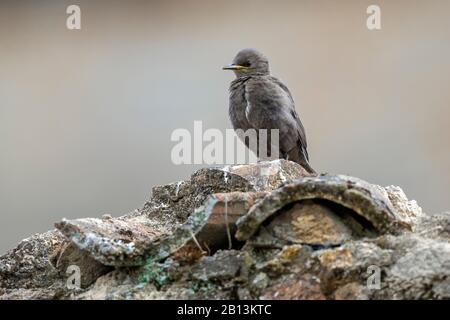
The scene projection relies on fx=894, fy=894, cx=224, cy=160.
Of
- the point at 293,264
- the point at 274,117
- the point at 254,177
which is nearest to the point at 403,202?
the point at 254,177

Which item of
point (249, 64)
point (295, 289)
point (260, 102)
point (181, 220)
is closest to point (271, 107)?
point (260, 102)

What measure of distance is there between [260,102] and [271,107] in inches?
5.2

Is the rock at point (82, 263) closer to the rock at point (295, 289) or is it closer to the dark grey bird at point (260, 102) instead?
the rock at point (295, 289)

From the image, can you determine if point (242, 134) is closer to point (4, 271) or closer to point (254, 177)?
point (254, 177)

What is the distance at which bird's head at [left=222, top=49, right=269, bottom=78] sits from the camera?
8.80 m

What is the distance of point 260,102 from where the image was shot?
8.47 m

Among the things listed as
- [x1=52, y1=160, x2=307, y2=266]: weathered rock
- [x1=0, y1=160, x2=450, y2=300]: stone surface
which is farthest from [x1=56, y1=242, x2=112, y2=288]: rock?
[x1=52, y1=160, x2=307, y2=266]: weathered rock

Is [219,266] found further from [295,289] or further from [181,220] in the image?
[181,220]

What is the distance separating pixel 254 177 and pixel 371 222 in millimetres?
1175

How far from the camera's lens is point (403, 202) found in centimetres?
442

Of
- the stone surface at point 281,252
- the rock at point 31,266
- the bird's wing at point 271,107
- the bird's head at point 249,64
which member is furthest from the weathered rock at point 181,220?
the bird's head at point 249,64

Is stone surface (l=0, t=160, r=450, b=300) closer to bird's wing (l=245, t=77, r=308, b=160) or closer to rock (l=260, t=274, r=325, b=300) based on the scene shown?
rock (l=260, t=274, r=325, b=300)

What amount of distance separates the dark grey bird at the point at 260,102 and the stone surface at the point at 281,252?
4.60 metres

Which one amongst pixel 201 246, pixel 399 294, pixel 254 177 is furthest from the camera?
pixel 254 177
